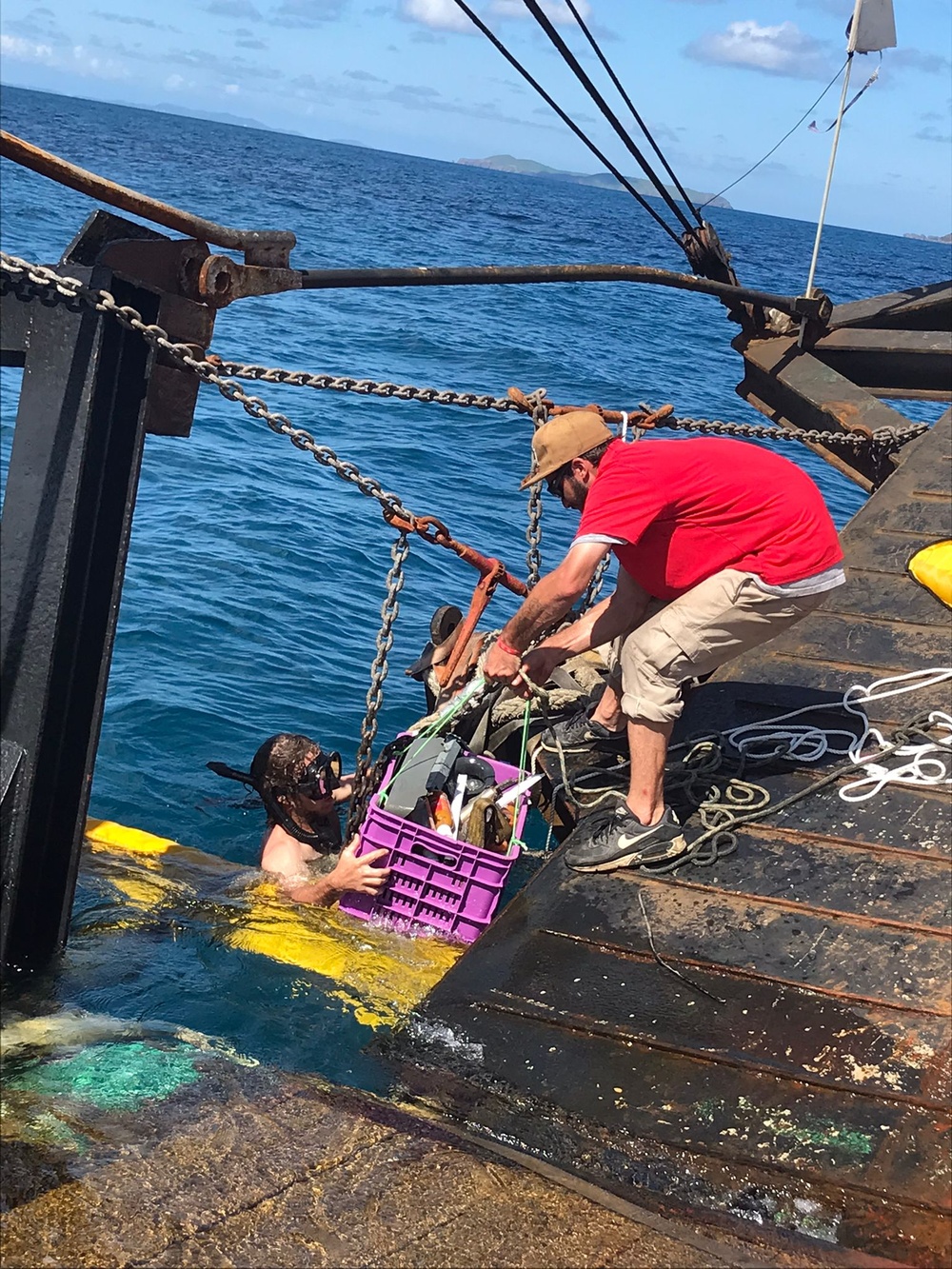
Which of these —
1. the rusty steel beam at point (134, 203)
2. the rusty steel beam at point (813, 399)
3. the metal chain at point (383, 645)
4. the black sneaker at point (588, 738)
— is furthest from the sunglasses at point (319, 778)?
the rusty steel beam at point (813, 399)

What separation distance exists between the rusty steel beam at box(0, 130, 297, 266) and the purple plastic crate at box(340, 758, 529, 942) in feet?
7.47

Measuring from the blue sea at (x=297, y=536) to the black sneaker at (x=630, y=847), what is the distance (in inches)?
44.7

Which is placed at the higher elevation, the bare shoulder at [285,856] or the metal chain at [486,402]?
the metal chain at [486,402]

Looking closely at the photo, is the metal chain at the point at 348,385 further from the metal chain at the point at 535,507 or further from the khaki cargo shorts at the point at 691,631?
the khaki cargo shorts at the point at 691,631

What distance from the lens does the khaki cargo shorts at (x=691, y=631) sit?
4.61m

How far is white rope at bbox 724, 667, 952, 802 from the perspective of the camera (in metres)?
5.08

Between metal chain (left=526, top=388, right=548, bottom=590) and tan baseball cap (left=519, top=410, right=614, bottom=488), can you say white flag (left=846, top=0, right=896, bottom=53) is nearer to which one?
metal chain (left=526, top=388, right=548, bottom=590)

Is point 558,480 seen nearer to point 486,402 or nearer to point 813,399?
point 486,402

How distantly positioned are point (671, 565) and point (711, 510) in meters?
0.29

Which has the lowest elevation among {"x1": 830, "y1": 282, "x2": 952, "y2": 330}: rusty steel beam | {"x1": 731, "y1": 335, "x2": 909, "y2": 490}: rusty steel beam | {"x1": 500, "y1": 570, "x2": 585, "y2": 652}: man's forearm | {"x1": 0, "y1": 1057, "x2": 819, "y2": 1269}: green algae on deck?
{"x1": 0, "y1": 1057, "x2": 819, "y2": 1269}: green algae on deck

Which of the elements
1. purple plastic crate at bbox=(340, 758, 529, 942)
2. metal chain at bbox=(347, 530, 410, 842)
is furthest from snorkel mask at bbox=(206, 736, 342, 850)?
purple plastic crate at bbox=(340, 758, 529, 942)

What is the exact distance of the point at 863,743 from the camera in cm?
534

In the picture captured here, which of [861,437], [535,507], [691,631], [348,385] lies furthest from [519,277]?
[861,437]

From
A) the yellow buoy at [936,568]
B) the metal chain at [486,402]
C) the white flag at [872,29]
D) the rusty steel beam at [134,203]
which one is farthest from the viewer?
the white flag at [872,29]
